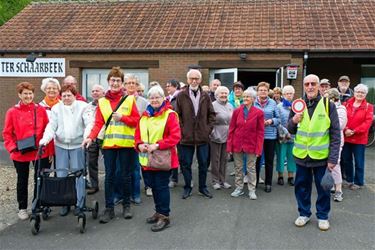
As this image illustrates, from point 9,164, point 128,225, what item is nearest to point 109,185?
point 128,225

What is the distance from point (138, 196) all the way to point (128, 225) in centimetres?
98

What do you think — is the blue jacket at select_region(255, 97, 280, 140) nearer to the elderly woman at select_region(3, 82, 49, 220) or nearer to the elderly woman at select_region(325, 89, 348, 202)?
the elderly woman at select_region(325, 89, 348, 202)

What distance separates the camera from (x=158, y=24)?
1329 centimetres

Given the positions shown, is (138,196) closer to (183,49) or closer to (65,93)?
(65,93)

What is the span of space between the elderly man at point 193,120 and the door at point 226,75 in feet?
17.8

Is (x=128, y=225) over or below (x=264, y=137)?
below

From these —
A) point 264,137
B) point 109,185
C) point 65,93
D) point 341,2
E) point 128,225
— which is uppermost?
point 341,2

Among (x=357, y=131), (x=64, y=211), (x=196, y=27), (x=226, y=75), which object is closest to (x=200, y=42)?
(x=196, y=27)

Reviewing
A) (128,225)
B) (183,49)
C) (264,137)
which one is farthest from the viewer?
(183,49)

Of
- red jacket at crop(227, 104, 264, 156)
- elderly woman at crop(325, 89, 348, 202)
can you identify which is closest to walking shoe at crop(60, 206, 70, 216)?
red jacket at crop(227, 104, 264, 156)

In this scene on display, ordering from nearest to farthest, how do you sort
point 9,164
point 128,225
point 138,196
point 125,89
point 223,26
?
point 128,225
point 125,89
point 138,196
point 9,164
point 223,26

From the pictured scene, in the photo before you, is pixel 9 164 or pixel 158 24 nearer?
pixel 9 164

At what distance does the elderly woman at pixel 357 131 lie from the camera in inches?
257

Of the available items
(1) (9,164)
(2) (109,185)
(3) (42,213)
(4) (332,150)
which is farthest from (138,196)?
(1) (9,164)
